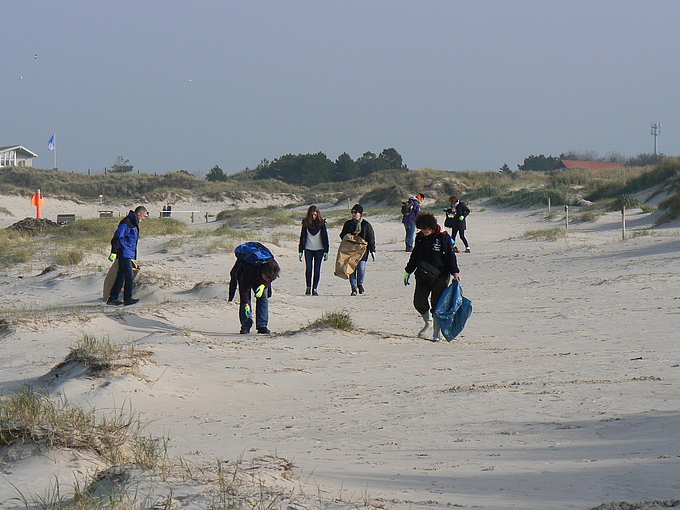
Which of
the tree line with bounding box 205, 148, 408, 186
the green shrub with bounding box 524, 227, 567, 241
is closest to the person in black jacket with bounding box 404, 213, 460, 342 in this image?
the green shrub with bounding box 524, 227, 567, 241

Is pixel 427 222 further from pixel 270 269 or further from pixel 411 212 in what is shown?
pixel 411 212

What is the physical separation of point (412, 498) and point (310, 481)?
604mm

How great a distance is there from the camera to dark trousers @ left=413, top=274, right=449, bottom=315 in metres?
9.52

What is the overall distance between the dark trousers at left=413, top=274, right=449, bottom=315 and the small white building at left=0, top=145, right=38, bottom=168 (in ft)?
272

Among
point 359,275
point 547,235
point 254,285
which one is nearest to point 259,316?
point 254,285

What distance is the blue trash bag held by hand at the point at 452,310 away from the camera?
937cm

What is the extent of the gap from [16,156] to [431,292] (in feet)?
281

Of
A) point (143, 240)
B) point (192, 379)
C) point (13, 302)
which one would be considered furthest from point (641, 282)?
point (143, 240)

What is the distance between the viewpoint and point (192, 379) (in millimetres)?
7391

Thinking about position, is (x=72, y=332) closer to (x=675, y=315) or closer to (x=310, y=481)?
(x=310, y=481)

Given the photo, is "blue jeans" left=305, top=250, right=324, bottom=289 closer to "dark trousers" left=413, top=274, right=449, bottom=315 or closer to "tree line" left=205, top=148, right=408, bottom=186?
"dark trousers" left=413, top=274, right=449, bottom=315

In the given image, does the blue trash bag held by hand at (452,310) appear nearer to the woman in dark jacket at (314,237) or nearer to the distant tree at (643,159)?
the woman in dark jacket at (314,237)

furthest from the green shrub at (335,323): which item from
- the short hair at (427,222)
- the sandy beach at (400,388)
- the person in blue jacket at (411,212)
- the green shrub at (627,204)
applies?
the green shrub at (627,204)

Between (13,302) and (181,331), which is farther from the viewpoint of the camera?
(13,302)
